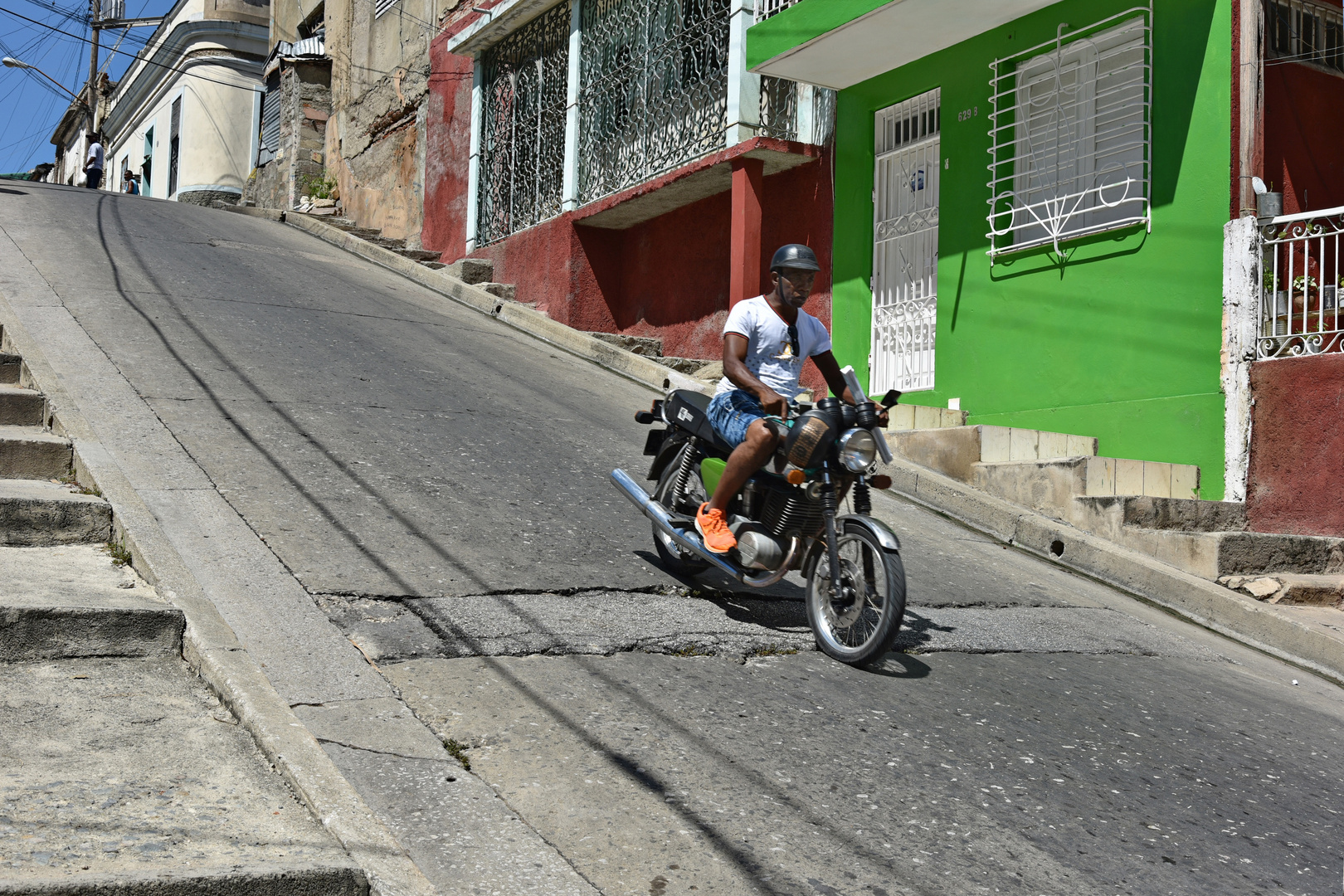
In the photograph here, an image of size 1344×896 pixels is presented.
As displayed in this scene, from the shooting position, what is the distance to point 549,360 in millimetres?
12086

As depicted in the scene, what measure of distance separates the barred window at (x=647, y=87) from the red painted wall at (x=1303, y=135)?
5.49 meters

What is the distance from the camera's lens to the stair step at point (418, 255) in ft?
60.4

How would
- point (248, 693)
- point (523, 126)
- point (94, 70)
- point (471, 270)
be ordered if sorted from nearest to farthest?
point (248, 693) → point (471, 270) → point (523, 126) → point (94, 70)

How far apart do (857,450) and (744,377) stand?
28.8 inches

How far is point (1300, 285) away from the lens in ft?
27.4

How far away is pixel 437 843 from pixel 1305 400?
669 centimetres

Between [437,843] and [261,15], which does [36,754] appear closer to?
[437,843]

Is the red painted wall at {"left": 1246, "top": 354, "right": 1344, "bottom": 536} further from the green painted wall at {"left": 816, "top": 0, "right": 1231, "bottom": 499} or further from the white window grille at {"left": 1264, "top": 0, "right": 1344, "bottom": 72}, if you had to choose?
the white window grille at {"left": 1264, "top": 0, "right": 1344, "bottom": 72}

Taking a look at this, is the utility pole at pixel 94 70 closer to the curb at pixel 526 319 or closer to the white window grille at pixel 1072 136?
the curb at pixel 526 319

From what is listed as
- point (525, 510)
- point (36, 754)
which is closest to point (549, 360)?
point (525, 510)

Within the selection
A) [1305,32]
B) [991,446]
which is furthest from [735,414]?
[1305,32]

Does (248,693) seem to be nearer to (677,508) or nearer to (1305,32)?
(677,508)

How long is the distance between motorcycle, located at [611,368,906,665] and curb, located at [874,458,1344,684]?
9.39ft

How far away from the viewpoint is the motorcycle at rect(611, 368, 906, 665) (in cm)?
484
